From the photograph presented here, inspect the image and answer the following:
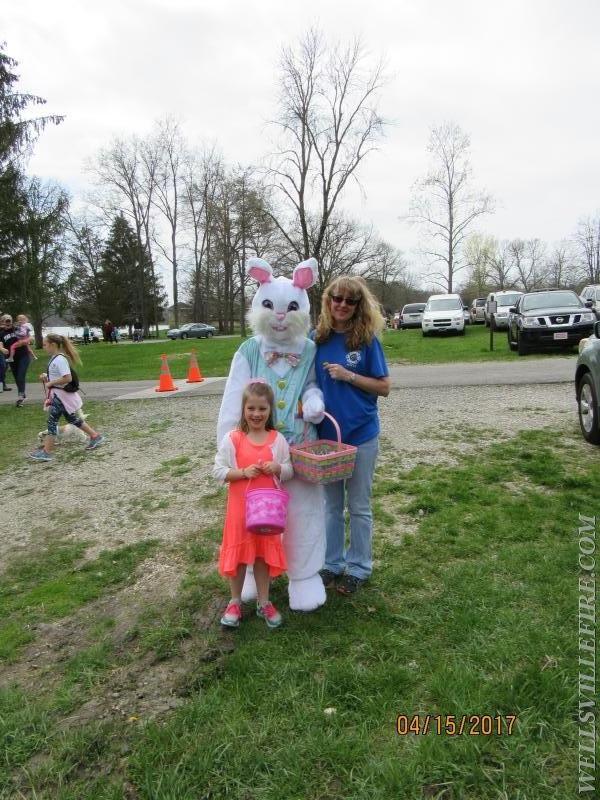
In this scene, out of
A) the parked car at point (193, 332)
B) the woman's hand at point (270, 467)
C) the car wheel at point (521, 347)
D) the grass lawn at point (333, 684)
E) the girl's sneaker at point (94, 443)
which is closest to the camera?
the grass lawn at point (333, 684)

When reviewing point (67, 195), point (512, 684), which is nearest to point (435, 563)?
point (512, 684)

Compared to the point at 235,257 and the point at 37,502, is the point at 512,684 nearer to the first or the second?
the point at 37,502

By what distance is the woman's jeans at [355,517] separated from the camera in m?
3.16

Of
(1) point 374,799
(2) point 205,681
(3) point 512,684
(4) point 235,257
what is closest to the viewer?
(1) point 374,799

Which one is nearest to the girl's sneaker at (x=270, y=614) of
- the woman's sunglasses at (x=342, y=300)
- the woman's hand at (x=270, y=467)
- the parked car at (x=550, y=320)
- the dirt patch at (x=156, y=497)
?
the dirt patch at (x=156, y=497)

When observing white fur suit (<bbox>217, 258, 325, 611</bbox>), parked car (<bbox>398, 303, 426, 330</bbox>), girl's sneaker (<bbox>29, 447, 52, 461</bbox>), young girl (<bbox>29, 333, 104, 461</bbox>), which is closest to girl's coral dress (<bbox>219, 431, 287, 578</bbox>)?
white fur suit (<bbox>217, 258, 325, 611</bbox>)

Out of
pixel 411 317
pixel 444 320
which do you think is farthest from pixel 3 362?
pixel 411 317

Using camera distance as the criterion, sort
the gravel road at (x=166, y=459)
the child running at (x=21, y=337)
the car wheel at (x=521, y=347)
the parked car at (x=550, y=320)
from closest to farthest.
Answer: the gravel road at (x=166, y=459) < the child running at (x=21, y=337) < the parked car at (x=550, y=320) < the car wheel at (x=521, y=347)

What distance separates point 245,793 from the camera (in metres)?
1.90

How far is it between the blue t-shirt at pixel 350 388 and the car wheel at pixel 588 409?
378 centimetres

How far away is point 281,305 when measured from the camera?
9.84ft

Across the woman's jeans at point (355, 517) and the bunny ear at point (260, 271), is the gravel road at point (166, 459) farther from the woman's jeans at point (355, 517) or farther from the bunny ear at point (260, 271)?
the bunny ear at point (260, 271)

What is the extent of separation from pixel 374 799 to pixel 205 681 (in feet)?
3.23

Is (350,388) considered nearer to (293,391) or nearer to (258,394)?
(293,391)
